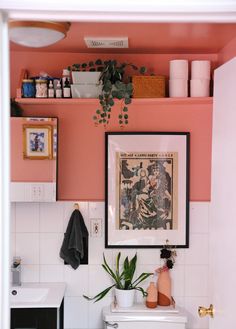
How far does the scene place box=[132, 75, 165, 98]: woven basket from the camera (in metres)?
2.52

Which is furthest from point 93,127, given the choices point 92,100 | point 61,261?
point 61,261

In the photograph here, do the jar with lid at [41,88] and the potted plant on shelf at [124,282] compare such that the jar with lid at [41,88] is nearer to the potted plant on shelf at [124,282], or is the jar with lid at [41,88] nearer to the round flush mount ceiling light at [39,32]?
the round flush mount ceiling light at [39,32]

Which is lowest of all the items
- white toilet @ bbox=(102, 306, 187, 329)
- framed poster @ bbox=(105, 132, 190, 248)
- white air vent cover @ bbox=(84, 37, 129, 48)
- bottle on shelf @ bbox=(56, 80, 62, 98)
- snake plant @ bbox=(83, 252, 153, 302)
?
white toilet @ bbox=(102, 306, 187, 329)

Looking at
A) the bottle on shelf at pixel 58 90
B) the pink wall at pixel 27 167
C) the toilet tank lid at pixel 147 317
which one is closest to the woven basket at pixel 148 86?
the bottle on shelf at pixel 58 90

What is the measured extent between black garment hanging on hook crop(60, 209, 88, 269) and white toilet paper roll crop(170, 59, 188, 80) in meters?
1.01

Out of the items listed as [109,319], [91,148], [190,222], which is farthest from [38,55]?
[109,319]

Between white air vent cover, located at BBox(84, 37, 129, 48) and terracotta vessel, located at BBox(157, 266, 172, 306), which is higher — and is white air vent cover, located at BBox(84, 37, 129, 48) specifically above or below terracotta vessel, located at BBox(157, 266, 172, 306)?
above

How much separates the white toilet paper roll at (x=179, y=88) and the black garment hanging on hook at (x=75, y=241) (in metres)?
0.92

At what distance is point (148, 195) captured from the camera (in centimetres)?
272

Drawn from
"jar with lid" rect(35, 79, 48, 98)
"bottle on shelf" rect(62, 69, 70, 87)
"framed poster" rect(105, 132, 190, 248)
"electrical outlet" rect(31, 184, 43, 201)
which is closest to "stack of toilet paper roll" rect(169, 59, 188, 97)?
"framed poster" rect(105, 132, 190, 248)

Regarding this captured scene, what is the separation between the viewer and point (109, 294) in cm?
271

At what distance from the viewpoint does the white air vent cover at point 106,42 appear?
234 centimetres

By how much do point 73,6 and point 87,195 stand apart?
77.4 inches

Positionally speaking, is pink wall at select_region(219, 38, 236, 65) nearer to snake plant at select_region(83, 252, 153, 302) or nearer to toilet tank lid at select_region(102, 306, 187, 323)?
snake plant at select_region(83, 252, 153, 302)
